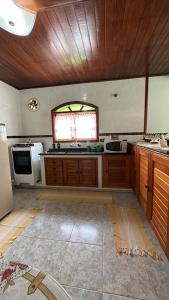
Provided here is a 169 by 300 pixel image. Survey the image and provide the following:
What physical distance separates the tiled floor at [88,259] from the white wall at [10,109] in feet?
7.91

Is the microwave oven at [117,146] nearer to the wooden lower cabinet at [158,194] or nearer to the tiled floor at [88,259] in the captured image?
the wooden lower cabinet at [158,194]

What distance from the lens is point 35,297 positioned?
70cm

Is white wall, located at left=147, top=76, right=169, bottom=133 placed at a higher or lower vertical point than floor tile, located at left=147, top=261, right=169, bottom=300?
higher

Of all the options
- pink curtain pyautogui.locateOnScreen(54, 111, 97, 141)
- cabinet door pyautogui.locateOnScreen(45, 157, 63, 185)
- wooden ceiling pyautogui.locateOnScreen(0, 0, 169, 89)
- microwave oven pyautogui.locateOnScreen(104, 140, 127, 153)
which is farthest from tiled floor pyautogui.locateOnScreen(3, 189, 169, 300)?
wooden ceiling pyautogui.locateOnScreen(0, 0, 169, 89)

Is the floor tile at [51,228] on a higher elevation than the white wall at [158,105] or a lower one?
lower

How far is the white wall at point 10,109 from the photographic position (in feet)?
11.3

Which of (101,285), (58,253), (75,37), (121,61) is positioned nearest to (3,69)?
(75,37)

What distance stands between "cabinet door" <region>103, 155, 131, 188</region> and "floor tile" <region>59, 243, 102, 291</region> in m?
1.63

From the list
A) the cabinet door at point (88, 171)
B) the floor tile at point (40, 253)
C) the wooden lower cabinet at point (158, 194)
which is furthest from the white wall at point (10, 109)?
the wooden lower cabinet at point (158, 194)

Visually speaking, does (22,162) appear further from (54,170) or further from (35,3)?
(35,3)

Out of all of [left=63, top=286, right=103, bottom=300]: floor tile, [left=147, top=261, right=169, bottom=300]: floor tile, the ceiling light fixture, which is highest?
the ceiling light fixture

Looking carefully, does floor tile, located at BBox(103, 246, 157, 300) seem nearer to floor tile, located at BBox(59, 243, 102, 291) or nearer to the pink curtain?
floor tile, located at BBox(59, 243, 102, 291)

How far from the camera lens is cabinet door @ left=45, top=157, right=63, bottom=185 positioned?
3.41 meters

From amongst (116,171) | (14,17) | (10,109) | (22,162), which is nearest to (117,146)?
(116,171)
